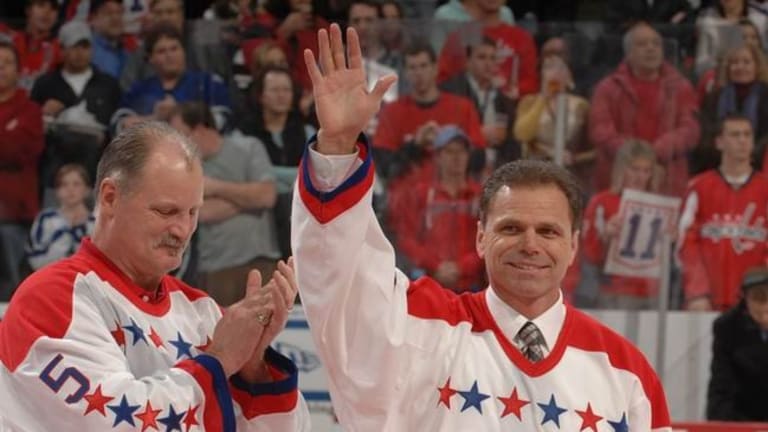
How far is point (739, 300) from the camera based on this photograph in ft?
25.0

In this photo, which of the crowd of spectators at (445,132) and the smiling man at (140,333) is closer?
the smiling man at (140,333)

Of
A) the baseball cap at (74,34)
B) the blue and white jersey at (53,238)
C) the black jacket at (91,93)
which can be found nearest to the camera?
the blue and white jersey at (53,238)

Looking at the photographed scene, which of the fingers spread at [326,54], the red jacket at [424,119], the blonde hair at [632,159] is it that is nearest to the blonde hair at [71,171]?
the red jacket at [424,119]

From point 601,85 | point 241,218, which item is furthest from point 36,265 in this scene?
point 601,85

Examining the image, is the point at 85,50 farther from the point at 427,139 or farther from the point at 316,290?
the point at 316,290

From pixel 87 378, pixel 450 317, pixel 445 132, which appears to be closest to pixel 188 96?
pixel 445 132

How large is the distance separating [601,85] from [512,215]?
3942 millimetres

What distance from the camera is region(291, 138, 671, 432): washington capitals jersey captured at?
12.0 ft

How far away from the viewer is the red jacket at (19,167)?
25.6ft

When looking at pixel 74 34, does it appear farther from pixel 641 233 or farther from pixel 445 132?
pixel 641 233

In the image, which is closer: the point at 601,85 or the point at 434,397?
the point at 434,397

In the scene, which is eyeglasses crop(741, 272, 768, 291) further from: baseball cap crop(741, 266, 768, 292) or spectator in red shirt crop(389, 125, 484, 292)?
spectator in red shirt crop(389, 125, 484, 292)

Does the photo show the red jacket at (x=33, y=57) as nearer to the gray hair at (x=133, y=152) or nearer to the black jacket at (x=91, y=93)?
the black jacket at (x=91, y=93)

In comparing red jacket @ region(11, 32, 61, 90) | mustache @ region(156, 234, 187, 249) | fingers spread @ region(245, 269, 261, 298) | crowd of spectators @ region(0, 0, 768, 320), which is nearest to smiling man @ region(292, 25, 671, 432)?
fingers spread @ region(245, 269, 261, 298)
